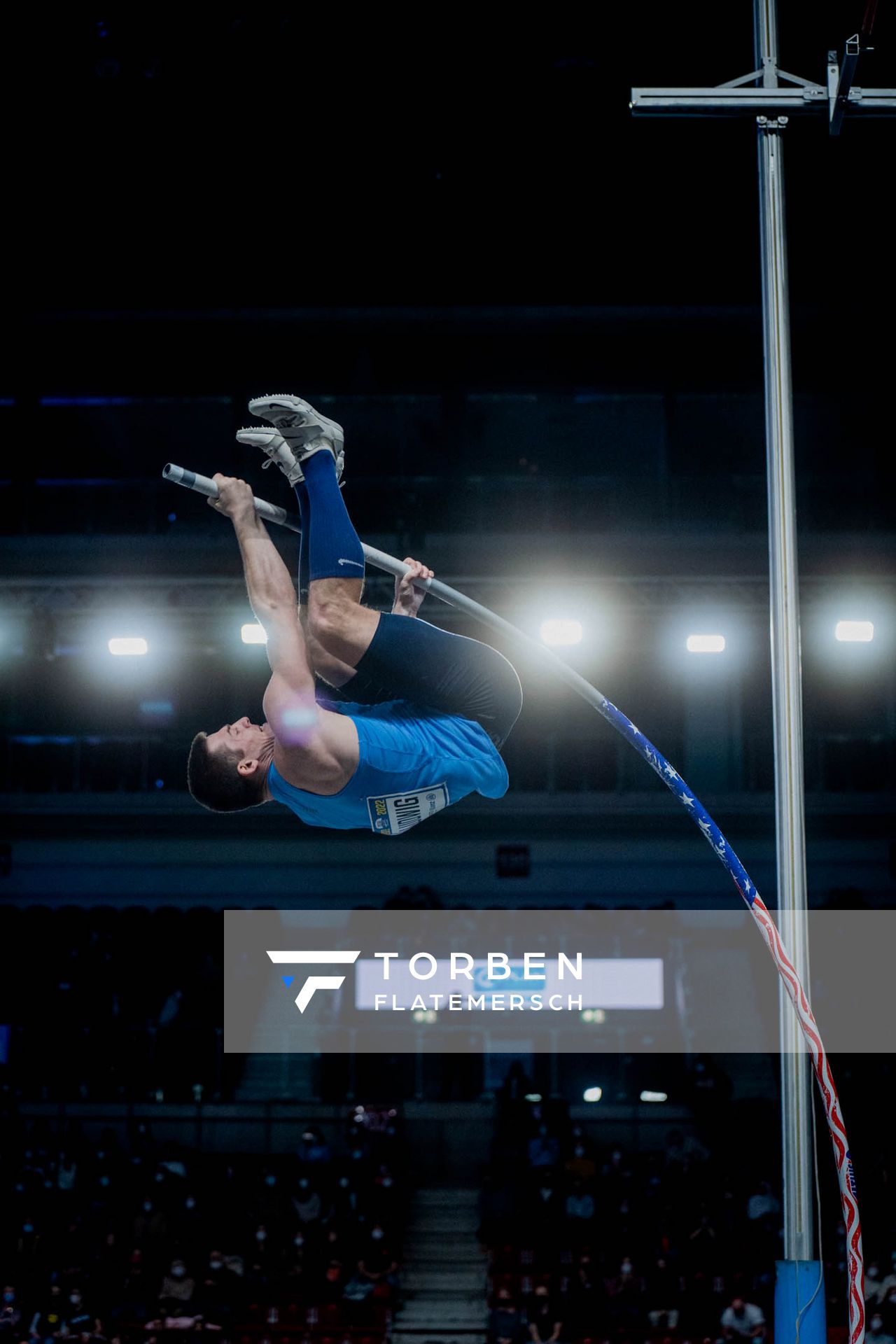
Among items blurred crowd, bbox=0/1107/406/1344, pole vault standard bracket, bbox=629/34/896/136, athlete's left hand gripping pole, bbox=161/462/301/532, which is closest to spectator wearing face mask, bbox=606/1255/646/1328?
blurred crowd, bbox=0/1107/406/1344

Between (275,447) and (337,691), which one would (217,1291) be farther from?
(275,447)

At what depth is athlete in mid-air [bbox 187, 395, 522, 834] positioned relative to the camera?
13.3ft

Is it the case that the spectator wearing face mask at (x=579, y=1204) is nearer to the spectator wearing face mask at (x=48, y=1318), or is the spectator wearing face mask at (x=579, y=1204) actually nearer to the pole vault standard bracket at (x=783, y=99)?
the spectator wearing face mask at (x=48, y=1318)

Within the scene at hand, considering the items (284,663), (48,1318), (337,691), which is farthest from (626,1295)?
(284,663)

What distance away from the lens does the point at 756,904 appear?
423 centimetres

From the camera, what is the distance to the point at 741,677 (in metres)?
19.2

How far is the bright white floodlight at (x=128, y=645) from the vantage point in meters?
15.2

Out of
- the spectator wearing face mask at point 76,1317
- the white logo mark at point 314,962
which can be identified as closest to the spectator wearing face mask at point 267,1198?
the spectator wearing face mask at point 76,1317

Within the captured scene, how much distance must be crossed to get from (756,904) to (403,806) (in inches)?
43.8

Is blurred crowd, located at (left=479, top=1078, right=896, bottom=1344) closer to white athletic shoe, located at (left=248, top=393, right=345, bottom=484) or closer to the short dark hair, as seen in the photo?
the short dark hair

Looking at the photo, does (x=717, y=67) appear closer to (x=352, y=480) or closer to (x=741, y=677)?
(x=352, y=480)

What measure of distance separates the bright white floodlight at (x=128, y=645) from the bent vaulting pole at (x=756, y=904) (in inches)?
432

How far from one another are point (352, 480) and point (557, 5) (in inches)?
307

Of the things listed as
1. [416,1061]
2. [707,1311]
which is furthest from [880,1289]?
[416,1061]
